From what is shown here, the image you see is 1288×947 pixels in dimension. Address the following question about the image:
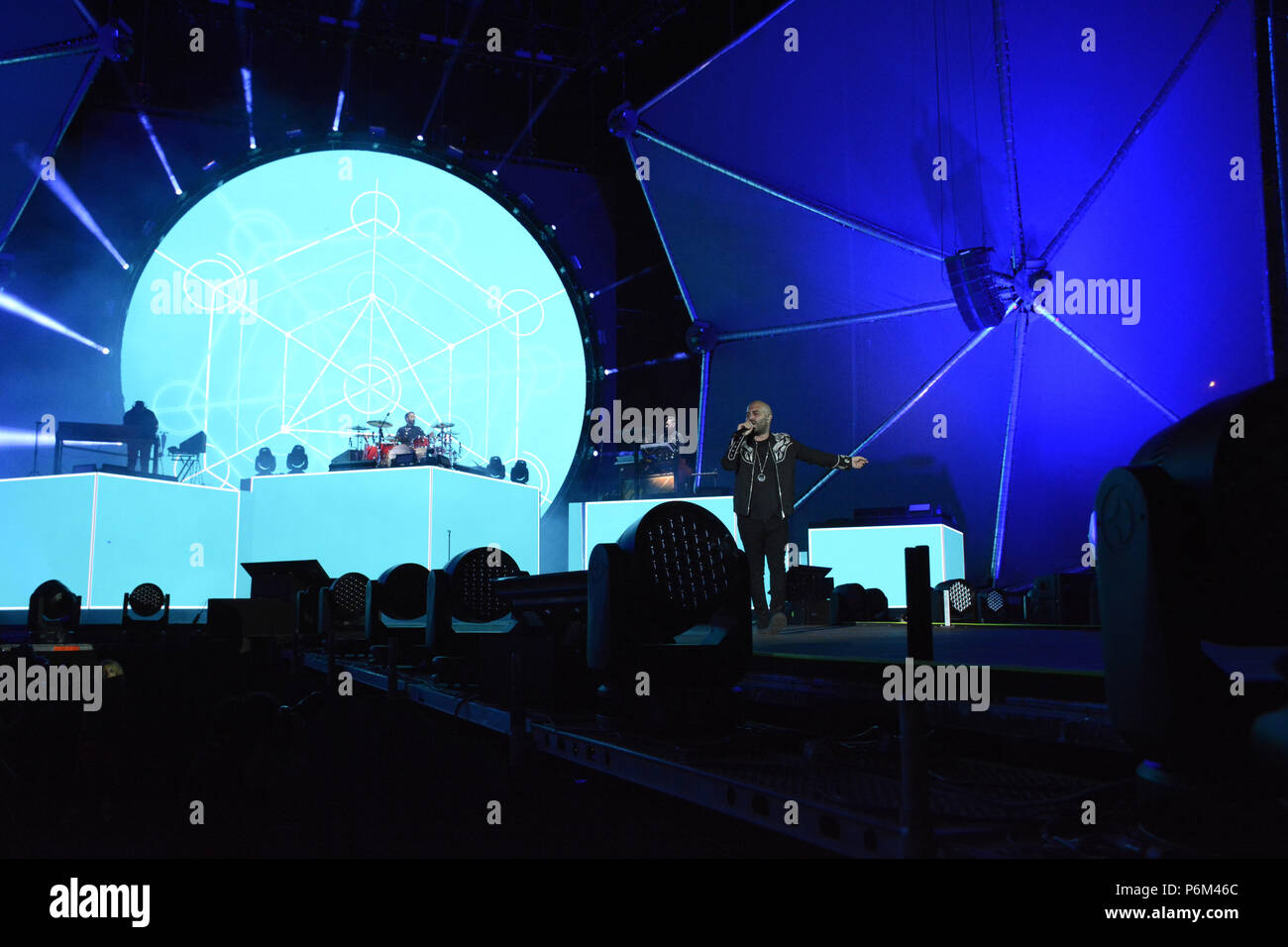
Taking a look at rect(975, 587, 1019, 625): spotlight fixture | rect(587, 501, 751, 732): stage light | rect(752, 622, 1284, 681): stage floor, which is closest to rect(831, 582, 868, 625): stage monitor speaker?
rect(975, 587, 1019, 625): spotlight fixture

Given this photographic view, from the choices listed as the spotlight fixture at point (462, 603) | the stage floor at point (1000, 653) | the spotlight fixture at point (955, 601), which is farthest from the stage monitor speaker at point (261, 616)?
the spotlight fixture at point (955, 601)

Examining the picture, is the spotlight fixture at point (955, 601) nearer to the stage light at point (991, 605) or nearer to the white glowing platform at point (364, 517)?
the stage light at point (991, 605)

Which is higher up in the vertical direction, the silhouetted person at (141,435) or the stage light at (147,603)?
the silhouetted person at (141,435)

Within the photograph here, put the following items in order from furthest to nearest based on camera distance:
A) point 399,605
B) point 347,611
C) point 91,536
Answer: point 91,536, point 347,611, point 399,605

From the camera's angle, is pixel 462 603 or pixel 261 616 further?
pixel 261 616

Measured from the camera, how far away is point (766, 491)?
5.97 meters

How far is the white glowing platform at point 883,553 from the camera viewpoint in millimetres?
9719

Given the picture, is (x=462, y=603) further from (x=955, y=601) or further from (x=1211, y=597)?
(x=955, y=601)

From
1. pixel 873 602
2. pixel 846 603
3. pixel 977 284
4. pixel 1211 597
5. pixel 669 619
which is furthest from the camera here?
pixel 977 284

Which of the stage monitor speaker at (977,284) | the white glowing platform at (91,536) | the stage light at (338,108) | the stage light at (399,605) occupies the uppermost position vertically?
the stage light at (338,108)

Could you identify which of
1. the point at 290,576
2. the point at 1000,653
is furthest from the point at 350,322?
the point at 1000,653

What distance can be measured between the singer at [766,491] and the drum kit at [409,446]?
7.09m

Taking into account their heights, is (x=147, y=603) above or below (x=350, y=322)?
below

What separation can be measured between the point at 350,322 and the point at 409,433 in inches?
99.7
